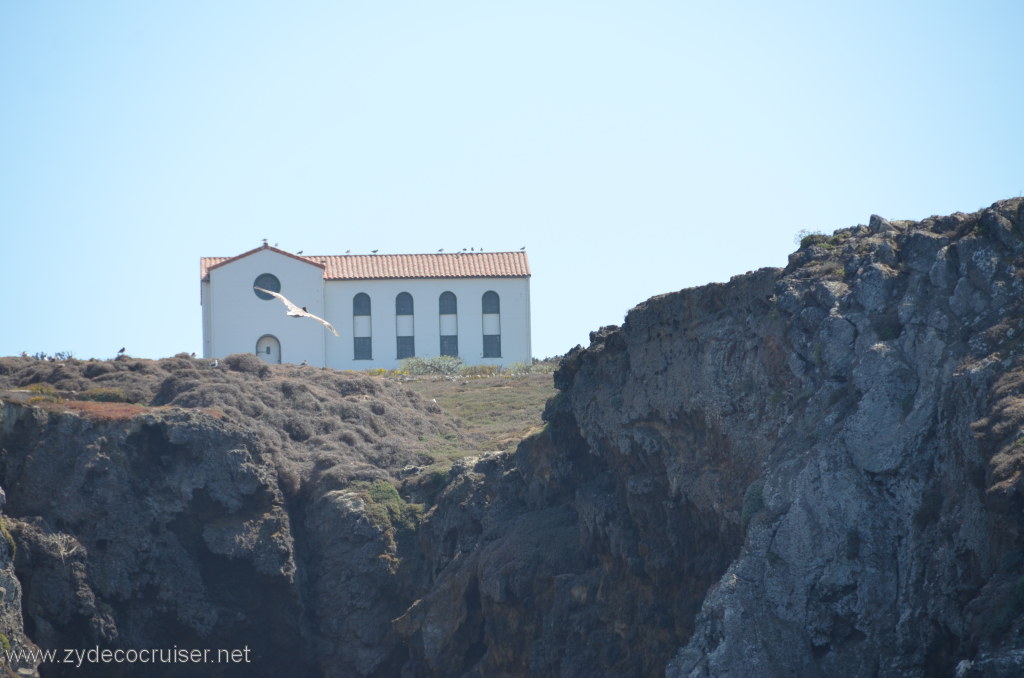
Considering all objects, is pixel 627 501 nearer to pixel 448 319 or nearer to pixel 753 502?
pixel 753 502

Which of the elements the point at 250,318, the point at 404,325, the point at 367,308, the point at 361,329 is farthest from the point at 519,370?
the point at 250,318

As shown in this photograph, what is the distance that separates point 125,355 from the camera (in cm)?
4656

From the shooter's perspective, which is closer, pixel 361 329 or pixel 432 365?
pixel 432 365

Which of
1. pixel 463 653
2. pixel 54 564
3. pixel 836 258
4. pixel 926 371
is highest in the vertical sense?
pixel 836 258

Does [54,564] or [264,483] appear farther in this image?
[264,483]

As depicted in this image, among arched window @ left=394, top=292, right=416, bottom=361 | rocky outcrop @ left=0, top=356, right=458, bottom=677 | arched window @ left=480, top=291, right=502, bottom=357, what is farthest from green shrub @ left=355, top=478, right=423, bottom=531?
arched window @ left=480, top=291, right=502, bottom=357

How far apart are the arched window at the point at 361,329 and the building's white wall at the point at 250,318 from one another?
1891mm

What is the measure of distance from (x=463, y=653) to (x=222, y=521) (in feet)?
24.5

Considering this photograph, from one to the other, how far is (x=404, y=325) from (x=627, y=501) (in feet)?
121

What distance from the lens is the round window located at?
6109 cm

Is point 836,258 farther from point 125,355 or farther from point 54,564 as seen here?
point 125,355

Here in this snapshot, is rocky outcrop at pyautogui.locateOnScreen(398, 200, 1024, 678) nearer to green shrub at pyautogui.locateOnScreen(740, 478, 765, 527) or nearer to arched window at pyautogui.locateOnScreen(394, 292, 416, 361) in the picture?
green shrub at pyautogui.locateOnScreen(740, 478, 765, 527)

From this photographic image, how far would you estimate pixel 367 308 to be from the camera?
63500mm

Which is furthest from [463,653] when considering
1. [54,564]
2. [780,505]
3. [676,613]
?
[780,505]
